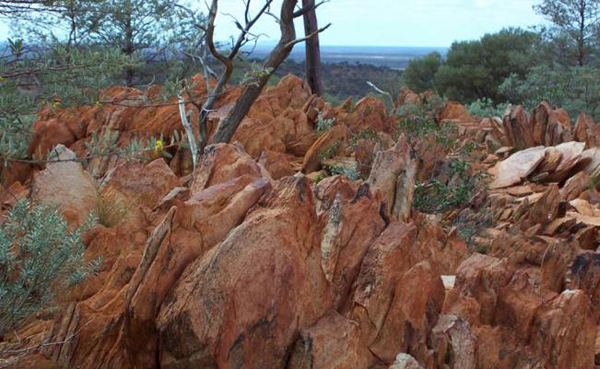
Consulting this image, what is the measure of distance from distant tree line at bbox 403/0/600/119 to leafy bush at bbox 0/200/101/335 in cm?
1354

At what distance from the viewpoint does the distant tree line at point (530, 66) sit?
59.0ft

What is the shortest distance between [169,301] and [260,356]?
18.5 inches

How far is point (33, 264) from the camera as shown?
3408mm

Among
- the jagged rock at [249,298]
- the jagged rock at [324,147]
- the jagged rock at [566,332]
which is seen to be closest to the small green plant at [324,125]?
the jagged rock at [324,147]

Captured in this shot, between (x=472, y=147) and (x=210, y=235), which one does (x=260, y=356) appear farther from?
(x=472, y=147)

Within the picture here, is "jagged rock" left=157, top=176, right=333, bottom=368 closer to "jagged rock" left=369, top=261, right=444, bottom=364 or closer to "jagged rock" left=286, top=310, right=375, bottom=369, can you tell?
"jagged rock" left=286, top=310, right=375, bottom=369

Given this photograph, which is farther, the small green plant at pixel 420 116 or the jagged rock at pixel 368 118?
the jagged rock at pixel 368 118

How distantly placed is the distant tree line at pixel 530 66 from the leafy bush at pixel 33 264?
44.4 ft

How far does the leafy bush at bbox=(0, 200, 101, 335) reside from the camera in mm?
3354

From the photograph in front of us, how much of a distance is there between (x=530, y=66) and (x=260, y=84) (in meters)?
19.0

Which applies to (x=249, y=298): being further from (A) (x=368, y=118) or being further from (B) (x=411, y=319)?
(A) (x=368, y=118)

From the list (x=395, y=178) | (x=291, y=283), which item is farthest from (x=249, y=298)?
(x=395, y=178)

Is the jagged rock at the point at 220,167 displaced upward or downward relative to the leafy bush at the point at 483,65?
upward

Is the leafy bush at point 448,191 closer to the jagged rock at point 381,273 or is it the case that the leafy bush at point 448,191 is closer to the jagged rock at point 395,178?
the jagged rock at point 395,178
